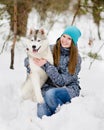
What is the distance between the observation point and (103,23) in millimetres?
14617

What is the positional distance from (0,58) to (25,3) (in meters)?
1.72

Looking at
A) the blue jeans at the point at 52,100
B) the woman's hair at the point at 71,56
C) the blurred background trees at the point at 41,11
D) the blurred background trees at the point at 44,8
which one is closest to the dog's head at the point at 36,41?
the woman's hair at the point at 71,56

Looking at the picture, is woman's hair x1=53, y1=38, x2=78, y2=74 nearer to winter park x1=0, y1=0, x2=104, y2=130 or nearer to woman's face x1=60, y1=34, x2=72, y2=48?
woman's face x1=60, y1=34, x2=72, y2=48

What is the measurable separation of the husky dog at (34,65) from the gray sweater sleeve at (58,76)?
3.9 inches

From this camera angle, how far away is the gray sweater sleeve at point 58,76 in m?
4.59

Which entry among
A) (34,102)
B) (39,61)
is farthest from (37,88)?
(34,102)

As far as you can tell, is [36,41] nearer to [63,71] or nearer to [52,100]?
[63,71]

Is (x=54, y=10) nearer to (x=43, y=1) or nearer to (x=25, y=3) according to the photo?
(x=43, y=1)

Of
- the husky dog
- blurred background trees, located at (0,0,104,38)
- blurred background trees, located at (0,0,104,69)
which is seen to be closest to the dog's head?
the husky dog

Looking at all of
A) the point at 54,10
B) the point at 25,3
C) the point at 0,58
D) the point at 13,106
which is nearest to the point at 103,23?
the point at 54,10

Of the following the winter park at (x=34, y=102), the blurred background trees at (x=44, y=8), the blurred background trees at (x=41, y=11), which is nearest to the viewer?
the winter park at (x=34, y=102)

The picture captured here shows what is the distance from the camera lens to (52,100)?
4.73m

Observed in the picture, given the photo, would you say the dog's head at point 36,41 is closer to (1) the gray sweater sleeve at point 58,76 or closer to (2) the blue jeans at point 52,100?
(1) the gray sweater sleeve at point 58,76

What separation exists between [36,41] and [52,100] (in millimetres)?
774
